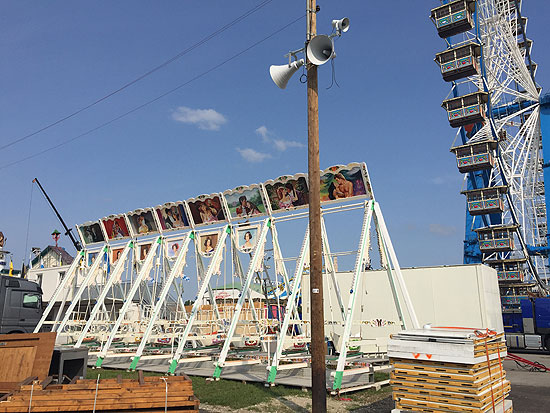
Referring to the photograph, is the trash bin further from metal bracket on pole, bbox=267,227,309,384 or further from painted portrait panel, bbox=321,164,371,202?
painted portrait panel, bbox=321,164,371,202

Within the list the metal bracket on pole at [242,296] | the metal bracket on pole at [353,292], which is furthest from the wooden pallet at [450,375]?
the metal bracket on pole at [242,296]

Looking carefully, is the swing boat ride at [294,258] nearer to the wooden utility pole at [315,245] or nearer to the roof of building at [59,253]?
the wooden utility pole at [315,245]

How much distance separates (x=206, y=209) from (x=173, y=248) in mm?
2842

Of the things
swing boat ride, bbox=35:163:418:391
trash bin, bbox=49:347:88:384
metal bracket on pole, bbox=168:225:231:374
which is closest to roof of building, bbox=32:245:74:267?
swing boat ride, bbox=35:163:418:391

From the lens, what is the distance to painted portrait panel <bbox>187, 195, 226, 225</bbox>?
63.6ft

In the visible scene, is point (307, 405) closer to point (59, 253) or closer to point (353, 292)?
point (353, 292)

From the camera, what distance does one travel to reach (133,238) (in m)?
23.2

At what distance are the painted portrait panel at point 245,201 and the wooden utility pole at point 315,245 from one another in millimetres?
7524

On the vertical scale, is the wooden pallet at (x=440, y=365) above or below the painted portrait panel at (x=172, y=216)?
below

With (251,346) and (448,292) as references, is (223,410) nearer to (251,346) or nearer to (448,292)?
(251,346)

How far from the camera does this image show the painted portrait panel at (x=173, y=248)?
2069cm

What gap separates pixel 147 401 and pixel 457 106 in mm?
37205

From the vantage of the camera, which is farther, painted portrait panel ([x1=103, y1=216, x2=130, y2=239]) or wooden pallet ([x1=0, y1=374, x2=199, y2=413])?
painted portrait panel ([x1=103, y1=216, x2=130, y2=239])

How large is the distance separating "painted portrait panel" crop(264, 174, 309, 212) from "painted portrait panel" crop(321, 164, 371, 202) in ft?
3.18
